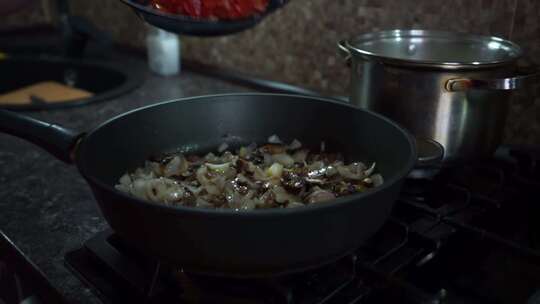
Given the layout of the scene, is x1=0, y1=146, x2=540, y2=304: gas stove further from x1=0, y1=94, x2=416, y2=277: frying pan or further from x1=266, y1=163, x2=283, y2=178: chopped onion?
x1=266, y1=163, x2=283, y2=178: chopped onion

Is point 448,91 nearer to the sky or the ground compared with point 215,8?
nearer to the ground

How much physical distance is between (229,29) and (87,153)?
0.25 m

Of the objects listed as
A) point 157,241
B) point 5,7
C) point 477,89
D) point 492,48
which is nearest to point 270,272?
point 157,241

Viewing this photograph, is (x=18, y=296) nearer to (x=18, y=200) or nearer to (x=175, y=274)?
(x=18, y=200)

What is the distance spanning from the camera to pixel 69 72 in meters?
1.64

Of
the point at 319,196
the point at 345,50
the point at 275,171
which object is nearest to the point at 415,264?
the point at 319,196

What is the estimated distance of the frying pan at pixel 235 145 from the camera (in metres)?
0.50

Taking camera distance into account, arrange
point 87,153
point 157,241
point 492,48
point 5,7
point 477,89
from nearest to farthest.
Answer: point 157,241 < point 87,153 < point 477,89 < point 492,48 < point 5,7

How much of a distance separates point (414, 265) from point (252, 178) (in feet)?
0.90

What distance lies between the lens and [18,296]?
31.3 inches

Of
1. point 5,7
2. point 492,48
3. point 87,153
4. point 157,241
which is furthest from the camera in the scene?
point 5,7

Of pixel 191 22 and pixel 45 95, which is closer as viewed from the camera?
pixel 191 22

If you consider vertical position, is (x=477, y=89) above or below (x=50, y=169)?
above

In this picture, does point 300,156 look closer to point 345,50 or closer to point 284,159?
point 284,159
